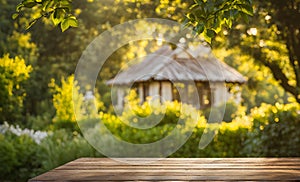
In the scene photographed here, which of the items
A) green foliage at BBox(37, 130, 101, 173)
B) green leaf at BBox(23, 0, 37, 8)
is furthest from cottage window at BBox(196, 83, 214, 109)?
green leaf at BBox(23, 0, 37, 8)

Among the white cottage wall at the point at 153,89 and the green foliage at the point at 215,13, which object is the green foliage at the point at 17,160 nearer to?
the green foliage at the point at 215,13

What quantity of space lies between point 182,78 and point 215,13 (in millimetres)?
23563

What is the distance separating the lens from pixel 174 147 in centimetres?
952

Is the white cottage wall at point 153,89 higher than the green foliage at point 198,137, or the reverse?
the white cottage wall at point 153,89

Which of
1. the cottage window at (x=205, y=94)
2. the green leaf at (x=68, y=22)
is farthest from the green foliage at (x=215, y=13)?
the cottage window at (x=205, y=94)

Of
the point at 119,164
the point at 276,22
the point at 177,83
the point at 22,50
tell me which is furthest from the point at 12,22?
the point at 119,164

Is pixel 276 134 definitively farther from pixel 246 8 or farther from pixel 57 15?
pixel 57 15

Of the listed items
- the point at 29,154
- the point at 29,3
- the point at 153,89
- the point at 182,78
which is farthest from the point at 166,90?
the point at 29,3

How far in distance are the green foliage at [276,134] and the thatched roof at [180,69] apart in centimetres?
1760

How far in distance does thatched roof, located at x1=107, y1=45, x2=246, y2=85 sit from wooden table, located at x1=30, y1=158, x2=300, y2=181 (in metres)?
22.3

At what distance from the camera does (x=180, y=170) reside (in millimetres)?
4242

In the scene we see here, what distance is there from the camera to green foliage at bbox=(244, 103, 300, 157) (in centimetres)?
888

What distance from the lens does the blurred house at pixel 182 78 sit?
28.6 metres

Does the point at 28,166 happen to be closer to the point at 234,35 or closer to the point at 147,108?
the point at 147,108
